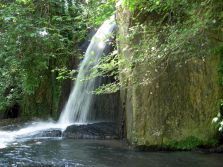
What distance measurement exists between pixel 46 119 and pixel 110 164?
22.8ft

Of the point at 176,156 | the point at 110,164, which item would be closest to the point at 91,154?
the point at 110,164

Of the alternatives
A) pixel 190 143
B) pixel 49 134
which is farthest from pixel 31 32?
pixel 190 143

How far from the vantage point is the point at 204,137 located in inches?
263

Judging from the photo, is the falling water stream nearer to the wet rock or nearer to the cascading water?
the wet rock

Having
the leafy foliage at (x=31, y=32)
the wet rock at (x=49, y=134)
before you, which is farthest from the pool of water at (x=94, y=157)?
the leafy foliage at (x=31, y=32)

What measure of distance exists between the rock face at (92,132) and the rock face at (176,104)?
4.54ft

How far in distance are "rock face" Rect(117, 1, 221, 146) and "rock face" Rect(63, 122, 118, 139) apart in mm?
1385

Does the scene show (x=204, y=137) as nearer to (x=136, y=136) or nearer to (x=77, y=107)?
(x=136, y=136)

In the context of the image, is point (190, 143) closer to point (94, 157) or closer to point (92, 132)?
point (94, 157)

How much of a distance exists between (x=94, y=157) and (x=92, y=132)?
2.17 meters

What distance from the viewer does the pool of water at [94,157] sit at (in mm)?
5809

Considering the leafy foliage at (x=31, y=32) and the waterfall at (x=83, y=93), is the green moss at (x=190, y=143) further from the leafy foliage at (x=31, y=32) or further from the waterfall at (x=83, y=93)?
the waterfall at (x=83, y=93)

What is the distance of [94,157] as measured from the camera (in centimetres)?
636

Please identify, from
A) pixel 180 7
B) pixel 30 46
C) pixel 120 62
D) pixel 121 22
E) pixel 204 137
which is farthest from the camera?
pixel 30 46
